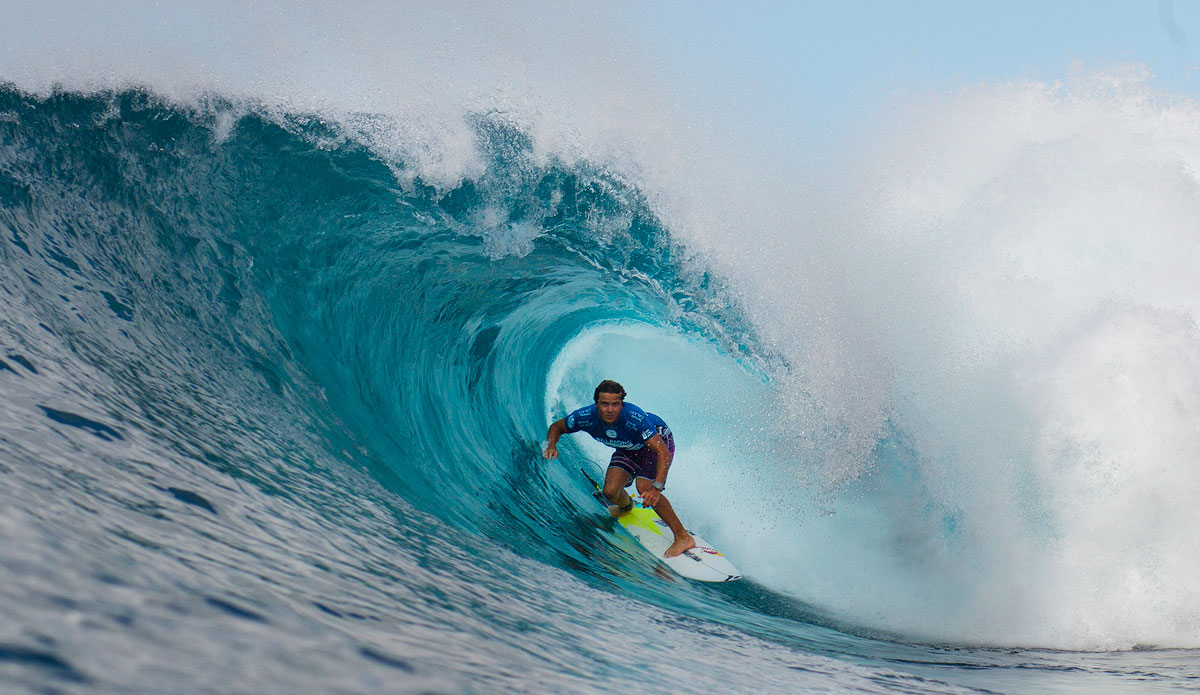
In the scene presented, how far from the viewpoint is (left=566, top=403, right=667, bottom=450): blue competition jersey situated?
17.8 feet

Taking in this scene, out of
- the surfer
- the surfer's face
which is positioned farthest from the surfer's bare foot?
the surfer's face

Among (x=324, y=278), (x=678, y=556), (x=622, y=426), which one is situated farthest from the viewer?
(x=324, y=278)

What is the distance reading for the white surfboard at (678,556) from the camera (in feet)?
17.1

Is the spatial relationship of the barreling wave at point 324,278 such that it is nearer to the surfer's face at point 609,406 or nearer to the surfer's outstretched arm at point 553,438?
the surfer's outstretched arm at point 553,438

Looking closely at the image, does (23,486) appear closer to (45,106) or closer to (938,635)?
(938,635)

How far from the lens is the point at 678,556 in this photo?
5285 mm

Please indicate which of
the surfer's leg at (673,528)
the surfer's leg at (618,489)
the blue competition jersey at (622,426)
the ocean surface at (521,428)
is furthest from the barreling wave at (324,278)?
the surfer's leg at (673,528)

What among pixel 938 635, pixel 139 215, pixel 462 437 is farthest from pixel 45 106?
pixel 938 635

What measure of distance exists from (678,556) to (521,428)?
2733 mm

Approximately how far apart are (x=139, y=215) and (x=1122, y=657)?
6.47 m

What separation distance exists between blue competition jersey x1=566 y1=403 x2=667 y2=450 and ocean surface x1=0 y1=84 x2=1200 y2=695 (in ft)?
2.31

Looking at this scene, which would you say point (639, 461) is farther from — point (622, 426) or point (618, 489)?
point (622, 426)

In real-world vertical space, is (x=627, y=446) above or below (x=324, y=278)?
below

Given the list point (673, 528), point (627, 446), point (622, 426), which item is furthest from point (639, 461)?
point (673, 528)
